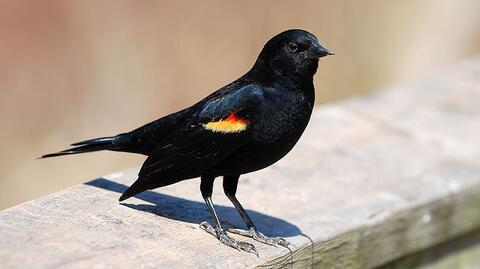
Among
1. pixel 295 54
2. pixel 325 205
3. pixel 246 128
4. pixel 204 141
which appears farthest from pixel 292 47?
pixel 325 205

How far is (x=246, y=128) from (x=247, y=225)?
1.31ft

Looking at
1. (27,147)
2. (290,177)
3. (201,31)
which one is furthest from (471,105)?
(27,147)

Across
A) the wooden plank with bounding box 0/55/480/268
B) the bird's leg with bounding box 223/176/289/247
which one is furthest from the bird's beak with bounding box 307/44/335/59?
the wooden plank with bounding box 0/55/480/268

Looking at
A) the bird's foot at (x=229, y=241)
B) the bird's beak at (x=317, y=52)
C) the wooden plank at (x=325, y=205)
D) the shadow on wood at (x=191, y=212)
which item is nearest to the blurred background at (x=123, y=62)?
the wooden plank at (x=325, y=205)

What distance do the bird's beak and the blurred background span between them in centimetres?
297

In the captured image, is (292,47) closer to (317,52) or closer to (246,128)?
(317,52)

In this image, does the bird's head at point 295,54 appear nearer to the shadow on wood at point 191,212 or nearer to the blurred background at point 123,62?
the shadow on wood at point 191,212

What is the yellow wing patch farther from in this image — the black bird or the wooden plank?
the wooden plank

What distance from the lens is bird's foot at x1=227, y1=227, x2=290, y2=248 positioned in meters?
3.18

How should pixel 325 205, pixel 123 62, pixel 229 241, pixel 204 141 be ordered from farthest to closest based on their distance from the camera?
1. pixel 123 62
2. pixel 325 205
3. pixel 204 141
4. pixel 229 241

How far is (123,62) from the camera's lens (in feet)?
20.5

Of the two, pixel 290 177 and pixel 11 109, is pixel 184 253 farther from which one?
pixel 11 109

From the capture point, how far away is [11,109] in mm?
5793

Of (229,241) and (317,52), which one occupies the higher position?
(317,52)
